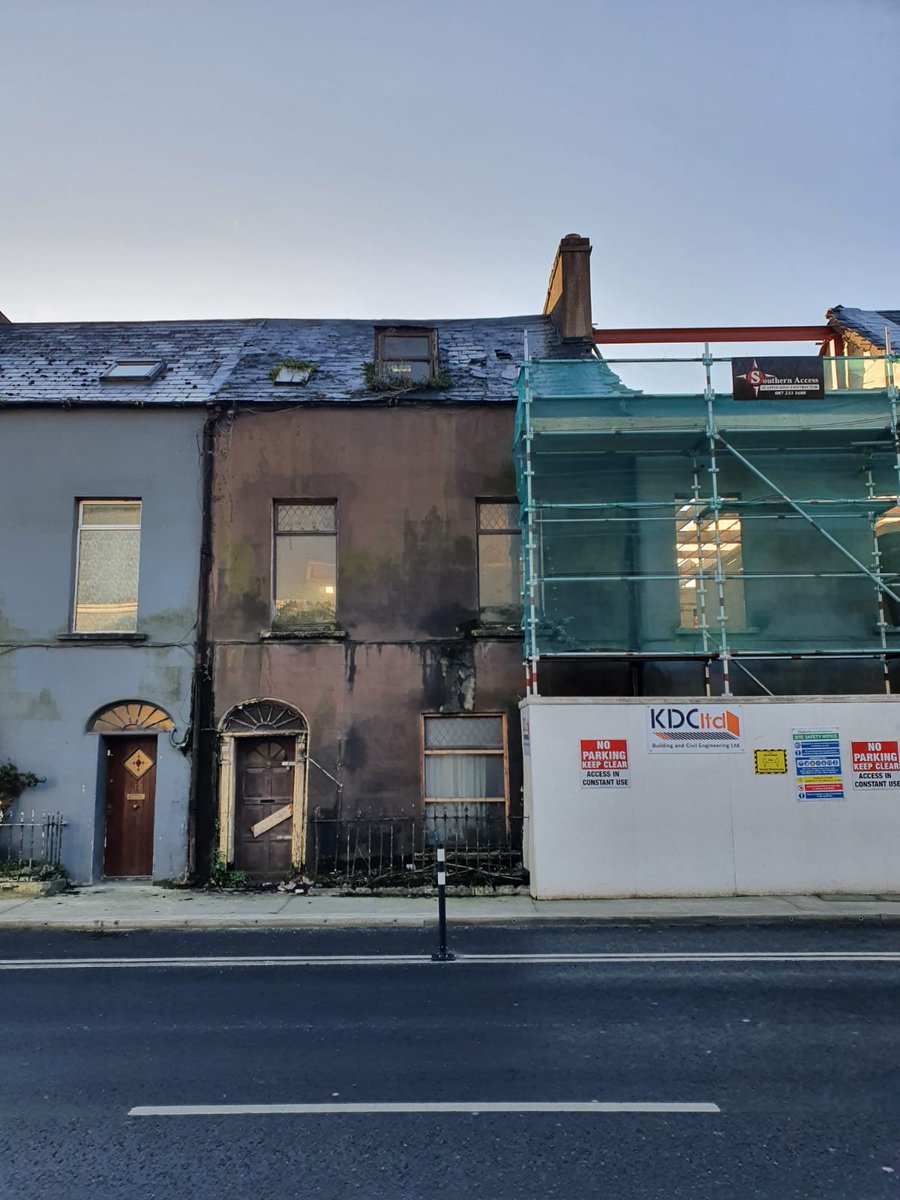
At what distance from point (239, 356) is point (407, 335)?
10.9 feet

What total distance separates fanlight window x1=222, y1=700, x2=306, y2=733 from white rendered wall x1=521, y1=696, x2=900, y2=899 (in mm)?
4138

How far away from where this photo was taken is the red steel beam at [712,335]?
18.2m

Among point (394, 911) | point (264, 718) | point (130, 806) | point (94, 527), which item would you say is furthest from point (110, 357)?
point (394, 911)

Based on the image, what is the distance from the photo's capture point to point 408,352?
55.5 ft

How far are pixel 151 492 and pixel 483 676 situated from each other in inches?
254

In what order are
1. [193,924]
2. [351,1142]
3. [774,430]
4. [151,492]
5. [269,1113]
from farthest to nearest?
Result: [151,492] < [774,430] < [193,924] < [269,1113] < [351,1142]

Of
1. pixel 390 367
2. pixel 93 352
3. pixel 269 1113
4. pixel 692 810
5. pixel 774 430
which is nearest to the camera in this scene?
pixel 269 1113

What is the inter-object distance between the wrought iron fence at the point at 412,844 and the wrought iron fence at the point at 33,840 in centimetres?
401

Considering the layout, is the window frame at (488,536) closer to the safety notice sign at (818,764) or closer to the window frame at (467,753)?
the window frame at (467,753)

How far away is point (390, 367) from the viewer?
655 inches

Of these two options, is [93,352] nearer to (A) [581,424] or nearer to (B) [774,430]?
(A) [581,424]

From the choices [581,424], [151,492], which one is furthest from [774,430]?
[151,492]

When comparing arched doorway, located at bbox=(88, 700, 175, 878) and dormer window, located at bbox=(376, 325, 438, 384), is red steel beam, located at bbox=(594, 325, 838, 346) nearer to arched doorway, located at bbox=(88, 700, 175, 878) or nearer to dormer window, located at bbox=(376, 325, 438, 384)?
dormer window, located at bbox=(376, 325, 438, 384)

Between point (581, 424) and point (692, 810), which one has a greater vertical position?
point (581, 424)
